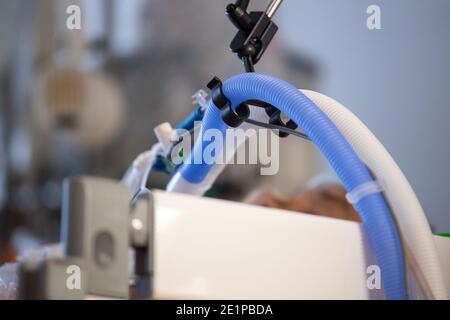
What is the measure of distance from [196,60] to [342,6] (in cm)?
96

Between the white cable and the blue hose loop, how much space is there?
15 mm

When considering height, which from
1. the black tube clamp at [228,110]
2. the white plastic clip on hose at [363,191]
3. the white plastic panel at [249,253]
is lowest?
the white plastic panel at [249,253]

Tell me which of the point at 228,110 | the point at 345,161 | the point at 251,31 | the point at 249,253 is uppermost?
the point at 251,31

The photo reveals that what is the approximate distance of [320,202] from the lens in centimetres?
173

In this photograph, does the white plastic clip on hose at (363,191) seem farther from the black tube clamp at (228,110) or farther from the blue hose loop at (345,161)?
the black tube clamp at (228,110)

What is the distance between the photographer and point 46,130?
2826 mm

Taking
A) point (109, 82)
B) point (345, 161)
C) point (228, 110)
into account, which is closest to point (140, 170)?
point (228, 110)

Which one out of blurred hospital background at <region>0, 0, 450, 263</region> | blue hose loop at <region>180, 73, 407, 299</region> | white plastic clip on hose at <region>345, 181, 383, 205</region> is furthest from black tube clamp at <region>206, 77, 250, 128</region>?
blurred hospital background at <region>0, 0, 450, 263</region>

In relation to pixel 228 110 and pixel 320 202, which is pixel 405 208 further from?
pixel 320 202

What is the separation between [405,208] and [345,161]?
0.30 ft

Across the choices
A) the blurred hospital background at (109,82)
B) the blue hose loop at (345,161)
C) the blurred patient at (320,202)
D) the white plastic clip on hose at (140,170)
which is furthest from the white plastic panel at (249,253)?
the blurred hospital background at (109,82)

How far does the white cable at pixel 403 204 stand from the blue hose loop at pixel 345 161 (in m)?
0.02

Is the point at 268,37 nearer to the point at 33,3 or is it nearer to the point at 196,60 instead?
the point at 196,60

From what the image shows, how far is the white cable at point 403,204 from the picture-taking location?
28.1 inches
